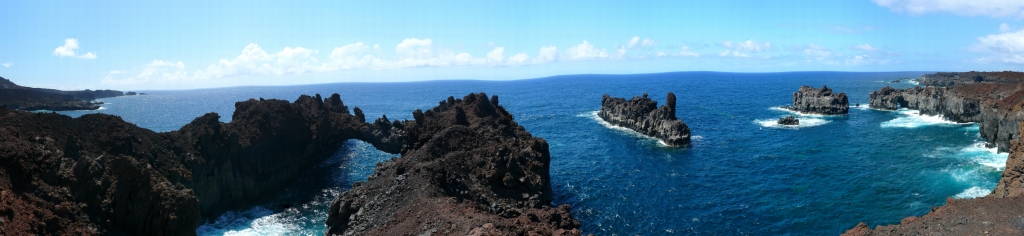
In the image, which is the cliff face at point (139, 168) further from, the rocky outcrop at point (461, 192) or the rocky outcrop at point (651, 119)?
the rocky outcrop at point (651, 119)

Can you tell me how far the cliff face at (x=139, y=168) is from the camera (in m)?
30.8

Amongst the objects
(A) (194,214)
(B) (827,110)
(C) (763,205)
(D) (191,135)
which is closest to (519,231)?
(A) (194,214)

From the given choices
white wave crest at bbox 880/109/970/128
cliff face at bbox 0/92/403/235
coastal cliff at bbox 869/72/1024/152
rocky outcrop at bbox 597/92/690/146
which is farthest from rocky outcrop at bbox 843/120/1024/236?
white wave crest at bbox 880/109/970/128

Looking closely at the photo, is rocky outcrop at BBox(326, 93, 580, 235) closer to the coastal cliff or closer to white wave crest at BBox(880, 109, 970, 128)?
the coastal cliff

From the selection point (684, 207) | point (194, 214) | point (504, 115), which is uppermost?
point (504, 115)

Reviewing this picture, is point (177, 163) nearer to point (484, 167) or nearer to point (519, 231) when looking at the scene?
point (484, 167)

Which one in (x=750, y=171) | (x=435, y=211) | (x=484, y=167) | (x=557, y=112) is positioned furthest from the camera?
(x=557, y=112)

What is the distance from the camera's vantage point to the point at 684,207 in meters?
47.3

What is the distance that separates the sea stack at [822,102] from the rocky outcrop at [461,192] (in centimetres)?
8116

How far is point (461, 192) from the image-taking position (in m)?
39.2

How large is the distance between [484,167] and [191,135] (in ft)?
86.7

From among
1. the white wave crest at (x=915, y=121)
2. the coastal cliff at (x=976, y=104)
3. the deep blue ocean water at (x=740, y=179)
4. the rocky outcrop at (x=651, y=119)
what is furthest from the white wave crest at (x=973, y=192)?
the white wave crest at (x=915, y=121)

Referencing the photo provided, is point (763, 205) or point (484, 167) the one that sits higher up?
point (484, 167)

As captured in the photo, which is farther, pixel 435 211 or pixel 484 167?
pixel 484 167
